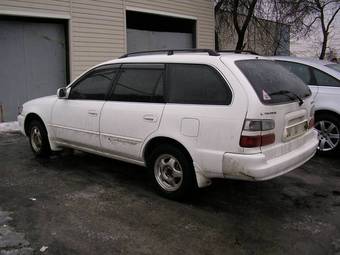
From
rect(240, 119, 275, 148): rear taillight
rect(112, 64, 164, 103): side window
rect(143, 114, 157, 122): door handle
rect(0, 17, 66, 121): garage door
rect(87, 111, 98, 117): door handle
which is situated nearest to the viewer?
rect(240, 119, 275, 148): rear taillight

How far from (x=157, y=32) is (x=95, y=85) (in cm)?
915

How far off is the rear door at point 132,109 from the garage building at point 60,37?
5.59 m

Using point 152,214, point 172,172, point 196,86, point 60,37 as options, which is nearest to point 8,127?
point 60,37

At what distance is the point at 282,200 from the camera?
515 cm

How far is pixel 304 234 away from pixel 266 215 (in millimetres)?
555

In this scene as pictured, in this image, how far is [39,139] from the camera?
22.6 feet

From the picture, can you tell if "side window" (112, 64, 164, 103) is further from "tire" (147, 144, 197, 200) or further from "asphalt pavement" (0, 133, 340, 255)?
"asphalt pavement" (0, 133, 340, 255)

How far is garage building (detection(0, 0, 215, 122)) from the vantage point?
1035 cm

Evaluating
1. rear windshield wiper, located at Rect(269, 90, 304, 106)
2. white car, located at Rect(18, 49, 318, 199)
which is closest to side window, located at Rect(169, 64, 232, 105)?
white car, located at Rect(18, 49, 318, 199)

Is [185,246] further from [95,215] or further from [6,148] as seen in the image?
[6,148]

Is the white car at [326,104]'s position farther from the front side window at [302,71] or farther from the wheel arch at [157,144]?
the wheel arch at [157,144]

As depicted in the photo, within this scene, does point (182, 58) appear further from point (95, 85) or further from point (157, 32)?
point (157, 32)

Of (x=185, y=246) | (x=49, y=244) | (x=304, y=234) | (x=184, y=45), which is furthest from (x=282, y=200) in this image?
(x=184, y=45)

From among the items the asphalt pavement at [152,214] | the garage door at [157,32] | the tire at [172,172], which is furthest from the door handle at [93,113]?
Result: the garage door at [157,32]
